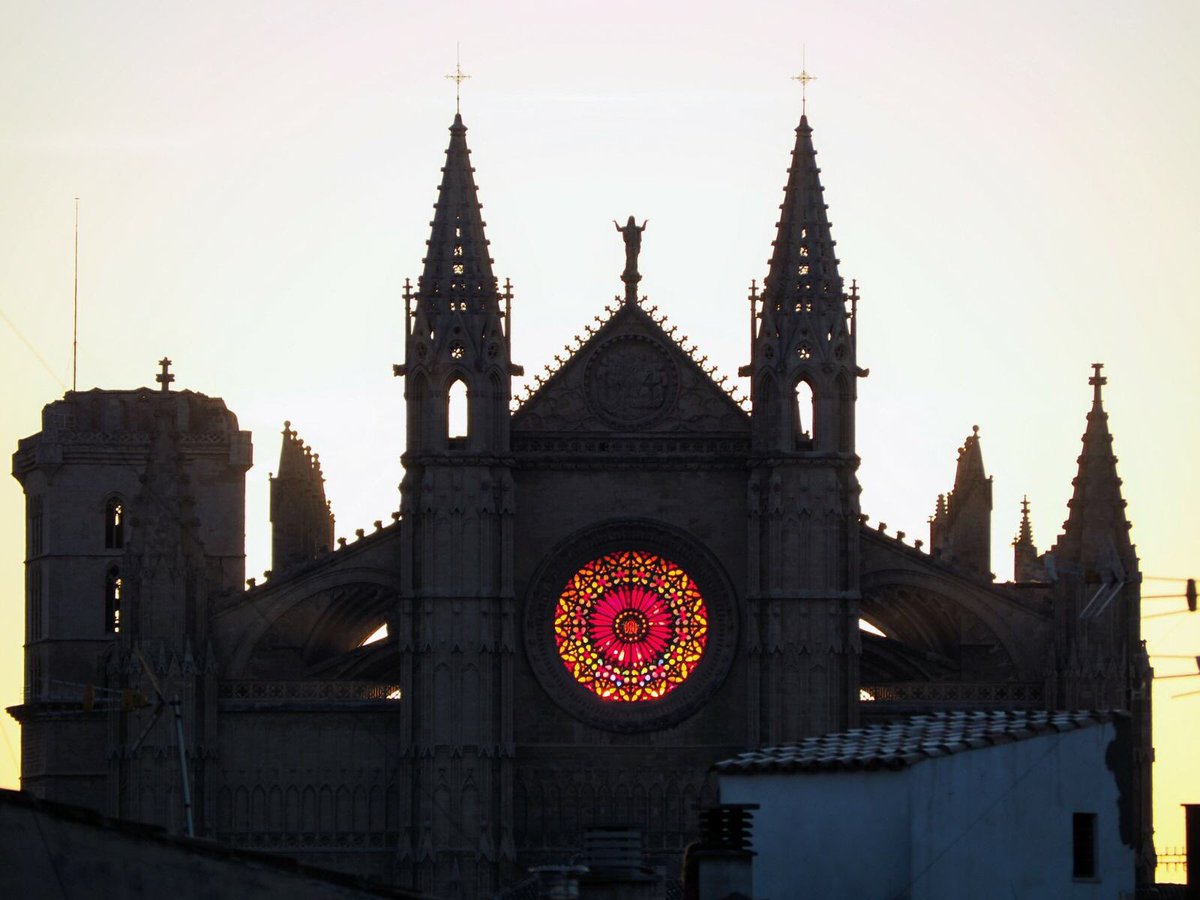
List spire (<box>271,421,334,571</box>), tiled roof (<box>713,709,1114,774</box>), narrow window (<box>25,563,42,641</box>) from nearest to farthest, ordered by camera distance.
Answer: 1. tiled roof (<box>713,709,1114,774</box>)
2. spire (<box>271,421,334,571</box>)
3. narrow window (<box>25,563,42,641</box>)

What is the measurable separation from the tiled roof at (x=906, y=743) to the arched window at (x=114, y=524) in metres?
53.1

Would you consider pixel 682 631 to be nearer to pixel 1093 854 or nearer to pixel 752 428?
pixel 752 428

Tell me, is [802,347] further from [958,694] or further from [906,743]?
[906,743]

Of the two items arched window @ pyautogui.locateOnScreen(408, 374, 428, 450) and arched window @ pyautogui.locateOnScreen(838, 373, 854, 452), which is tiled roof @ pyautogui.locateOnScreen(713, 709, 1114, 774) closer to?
arched window @ pyautogui.locateOnScreen(838, 373, 854, 452)

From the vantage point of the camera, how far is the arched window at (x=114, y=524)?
131 metres

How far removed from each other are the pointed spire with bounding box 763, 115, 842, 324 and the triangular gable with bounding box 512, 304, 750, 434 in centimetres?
281

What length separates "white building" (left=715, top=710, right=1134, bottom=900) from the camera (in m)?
71.1

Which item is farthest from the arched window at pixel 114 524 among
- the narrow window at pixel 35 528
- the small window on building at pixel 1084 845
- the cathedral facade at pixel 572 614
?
the small window on building at pixel 1084 845

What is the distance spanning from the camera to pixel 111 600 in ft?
429

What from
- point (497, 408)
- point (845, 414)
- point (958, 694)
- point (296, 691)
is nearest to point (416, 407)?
point (497, 408)

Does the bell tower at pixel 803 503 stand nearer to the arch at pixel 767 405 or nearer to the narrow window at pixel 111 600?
the arch at pixel 767 405

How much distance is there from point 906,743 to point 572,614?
35016mm

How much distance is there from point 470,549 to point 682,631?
6.18 metres

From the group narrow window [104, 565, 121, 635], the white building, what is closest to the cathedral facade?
narrow window [104, 565, 121, 635]
